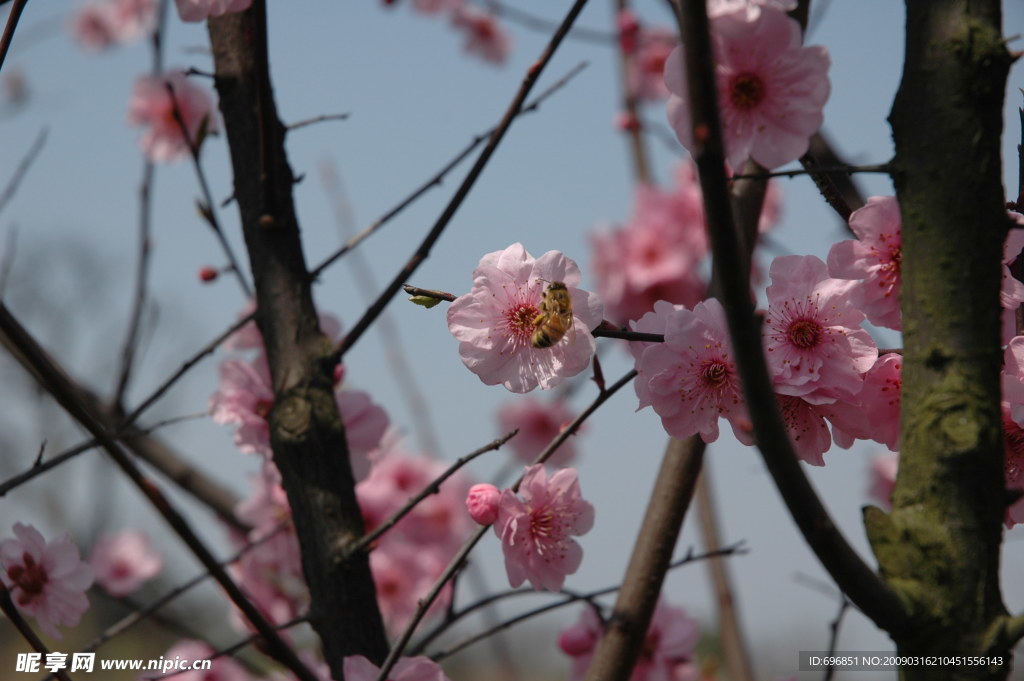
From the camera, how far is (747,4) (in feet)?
2.62

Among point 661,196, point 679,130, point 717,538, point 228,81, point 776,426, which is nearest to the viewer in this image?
point 776,426

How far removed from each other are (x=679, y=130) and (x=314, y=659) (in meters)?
1.85

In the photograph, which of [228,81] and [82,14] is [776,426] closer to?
[228,81]

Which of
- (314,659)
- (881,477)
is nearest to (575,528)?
(314,659)

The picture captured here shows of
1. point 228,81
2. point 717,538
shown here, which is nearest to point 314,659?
point 717,538

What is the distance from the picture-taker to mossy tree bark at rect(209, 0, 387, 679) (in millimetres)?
1108

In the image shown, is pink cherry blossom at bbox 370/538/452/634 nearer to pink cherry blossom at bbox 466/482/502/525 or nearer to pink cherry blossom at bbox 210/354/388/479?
pink cherry blossom at bbox 210/354/388/479

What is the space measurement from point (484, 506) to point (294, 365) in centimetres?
33

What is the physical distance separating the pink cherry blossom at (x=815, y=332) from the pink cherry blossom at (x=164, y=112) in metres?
1.86

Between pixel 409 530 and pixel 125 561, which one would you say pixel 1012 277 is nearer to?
pixel 409 530

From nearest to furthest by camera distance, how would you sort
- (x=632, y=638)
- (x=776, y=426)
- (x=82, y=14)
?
(x=776, y=426)
(x=632, y=638)
(x=82, y=14)

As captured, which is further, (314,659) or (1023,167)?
(314,659)

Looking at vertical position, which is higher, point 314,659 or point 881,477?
point 881,477

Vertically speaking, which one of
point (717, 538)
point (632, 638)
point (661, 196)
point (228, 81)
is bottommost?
point (632, 638)
